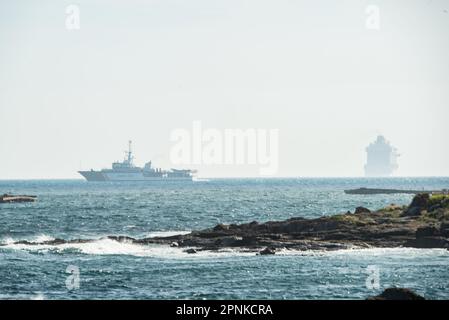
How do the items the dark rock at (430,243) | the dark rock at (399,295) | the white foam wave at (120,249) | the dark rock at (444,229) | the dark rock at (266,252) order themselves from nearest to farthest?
1. the dark rock at (399,295)
2. the dark rock at (266,252)
3. the dark rock at (430,243)
4. the white foam wave at (120,249)
5. the dark rock at (444,229)

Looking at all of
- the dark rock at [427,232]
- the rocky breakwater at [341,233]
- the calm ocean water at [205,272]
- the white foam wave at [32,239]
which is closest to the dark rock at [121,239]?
the calm ocean water at [205,272]

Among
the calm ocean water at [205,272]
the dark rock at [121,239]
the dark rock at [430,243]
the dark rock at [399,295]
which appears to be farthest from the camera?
the dark rock at [121,239]

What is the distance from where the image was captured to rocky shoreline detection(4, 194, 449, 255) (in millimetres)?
60875

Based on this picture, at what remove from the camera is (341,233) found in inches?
2562

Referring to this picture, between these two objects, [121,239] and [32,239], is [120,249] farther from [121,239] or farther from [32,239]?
[32,239]

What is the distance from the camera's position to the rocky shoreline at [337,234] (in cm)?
6088

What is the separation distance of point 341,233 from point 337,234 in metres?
0.61

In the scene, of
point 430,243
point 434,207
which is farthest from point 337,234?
point 434,207

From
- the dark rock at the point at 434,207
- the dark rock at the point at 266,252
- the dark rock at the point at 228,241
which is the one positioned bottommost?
the dark rock at the point at 266,252

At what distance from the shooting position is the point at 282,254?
57.9 m

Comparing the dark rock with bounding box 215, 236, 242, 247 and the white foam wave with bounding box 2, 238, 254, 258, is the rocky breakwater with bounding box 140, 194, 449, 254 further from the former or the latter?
the white foam wave with bounding box 2, 238, 254, 258

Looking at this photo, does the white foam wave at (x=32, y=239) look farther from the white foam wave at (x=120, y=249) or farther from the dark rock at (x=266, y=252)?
the dark rock at (x=266, y=252)

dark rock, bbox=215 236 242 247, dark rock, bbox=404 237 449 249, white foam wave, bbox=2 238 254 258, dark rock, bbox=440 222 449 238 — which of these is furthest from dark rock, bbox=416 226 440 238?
dark rock, bbox=215 236 242 247
